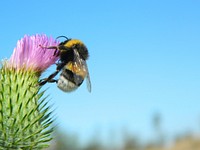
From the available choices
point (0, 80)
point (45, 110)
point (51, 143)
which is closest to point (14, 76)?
point (0, 80)

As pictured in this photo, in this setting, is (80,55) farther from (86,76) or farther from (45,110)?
(45,110)

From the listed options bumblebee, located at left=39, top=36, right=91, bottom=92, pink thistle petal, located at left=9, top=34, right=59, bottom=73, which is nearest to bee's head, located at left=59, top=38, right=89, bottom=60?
bumblebee, located at left=39, top=36, right=91, bottom=92

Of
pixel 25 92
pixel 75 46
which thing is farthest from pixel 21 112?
pixel 75 46

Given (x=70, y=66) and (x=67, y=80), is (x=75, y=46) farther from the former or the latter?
(x=67, y=80)

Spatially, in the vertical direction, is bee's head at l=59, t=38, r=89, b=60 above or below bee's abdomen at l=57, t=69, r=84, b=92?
above

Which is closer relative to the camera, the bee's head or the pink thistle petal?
the bee's head

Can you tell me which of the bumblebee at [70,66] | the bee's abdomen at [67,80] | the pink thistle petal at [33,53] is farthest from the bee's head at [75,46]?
the bee's abdomen at [67,80]

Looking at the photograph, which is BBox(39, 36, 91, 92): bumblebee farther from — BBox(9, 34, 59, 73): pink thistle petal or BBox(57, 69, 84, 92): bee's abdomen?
BBox(9, 34, 59, 73): pink thistle petal
